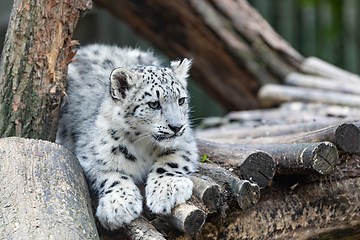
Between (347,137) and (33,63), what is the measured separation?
8.62 ft

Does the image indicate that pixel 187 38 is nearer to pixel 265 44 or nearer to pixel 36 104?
pixel 265 44

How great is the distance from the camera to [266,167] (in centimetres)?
354

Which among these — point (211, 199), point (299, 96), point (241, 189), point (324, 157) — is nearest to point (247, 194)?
point (241, 189)

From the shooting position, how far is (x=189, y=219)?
9.74ft

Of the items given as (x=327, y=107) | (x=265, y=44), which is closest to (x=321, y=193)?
(x=327, y=107)

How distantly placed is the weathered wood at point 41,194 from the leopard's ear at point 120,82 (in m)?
0.64

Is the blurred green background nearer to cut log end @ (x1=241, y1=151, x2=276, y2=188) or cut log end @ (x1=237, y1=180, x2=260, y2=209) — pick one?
cut log end @ (x1=241, y1=151, x2=276, y2=188)

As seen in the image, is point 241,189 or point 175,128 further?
point 175,128

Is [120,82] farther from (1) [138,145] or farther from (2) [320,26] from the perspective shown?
(2) [320,26]

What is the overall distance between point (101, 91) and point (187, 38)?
4.06 m

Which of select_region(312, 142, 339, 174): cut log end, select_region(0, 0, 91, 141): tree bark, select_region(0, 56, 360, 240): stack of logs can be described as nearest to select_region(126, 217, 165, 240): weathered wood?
select_region(0, 56, 360, 240): stack of logs

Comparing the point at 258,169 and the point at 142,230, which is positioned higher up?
the point at 258,169

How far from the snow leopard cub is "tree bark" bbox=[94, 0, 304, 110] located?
401cm

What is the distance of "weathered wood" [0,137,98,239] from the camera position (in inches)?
97.0
